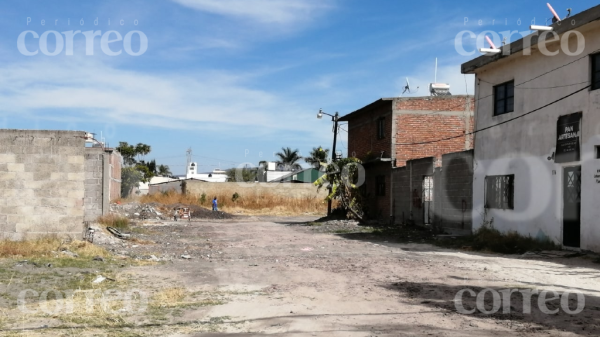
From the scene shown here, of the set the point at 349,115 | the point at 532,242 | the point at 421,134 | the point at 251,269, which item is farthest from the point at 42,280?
the point at 349,115

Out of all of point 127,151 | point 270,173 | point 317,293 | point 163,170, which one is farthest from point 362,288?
point 163,170

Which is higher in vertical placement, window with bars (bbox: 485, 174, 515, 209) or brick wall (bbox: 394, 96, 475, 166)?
A: brick wall (bbox: 394, 96, 475, 166)

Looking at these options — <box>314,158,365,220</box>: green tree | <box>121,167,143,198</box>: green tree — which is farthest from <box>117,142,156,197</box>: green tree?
<box>314,158,365,220</box>: green tree

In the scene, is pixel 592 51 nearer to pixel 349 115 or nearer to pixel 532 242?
pixel 532 242

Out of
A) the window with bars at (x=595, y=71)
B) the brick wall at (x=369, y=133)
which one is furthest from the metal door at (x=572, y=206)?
the brick wall at (x=369, y=133)

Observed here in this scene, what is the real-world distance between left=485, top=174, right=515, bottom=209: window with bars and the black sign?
2.50 metres

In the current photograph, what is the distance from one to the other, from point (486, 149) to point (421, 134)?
367 inches

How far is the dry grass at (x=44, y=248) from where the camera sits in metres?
12.5

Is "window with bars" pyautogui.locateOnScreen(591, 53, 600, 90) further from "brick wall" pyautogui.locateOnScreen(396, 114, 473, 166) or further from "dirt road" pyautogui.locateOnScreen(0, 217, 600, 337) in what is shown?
"brick wall" pyautogui.locateOnScreen(396, 114, 473, 166)

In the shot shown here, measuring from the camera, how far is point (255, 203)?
49844mm

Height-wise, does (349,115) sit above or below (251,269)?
above

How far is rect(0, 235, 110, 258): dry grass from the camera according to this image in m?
12.5

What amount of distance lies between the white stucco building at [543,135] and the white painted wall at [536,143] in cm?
2

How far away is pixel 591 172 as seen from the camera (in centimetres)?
1396
